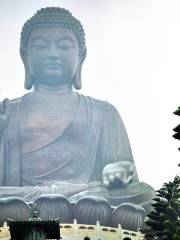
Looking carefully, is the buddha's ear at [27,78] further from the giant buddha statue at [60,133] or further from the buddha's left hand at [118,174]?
the buddha's left hand at [118,174]

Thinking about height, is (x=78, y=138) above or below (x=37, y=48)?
below

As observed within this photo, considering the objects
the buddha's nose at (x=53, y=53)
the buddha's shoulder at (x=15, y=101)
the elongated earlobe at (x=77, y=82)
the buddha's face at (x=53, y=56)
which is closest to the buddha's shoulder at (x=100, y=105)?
the elongated earlobe at (x=77, y=82)

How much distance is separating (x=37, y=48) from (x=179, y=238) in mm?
21489

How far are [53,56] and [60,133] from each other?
9.20 ft

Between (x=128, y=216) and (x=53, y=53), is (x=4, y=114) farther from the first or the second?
(x=128, y=216)

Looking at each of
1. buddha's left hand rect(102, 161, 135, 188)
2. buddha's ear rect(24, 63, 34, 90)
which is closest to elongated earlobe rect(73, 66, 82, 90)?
buddha's ear rect(24, 63, 34, 90)

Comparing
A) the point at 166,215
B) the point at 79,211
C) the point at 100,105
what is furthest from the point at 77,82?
the point at 166,215

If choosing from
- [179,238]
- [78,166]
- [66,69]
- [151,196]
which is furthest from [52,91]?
[179,238]

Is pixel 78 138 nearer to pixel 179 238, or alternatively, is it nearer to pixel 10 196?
pixel 10 196

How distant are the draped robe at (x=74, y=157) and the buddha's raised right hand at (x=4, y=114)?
19 cm

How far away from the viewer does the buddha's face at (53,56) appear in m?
34.7

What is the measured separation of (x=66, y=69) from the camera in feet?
114

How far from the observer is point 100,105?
3500 cm

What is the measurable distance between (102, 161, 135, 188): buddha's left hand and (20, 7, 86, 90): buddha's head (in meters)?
3.76
